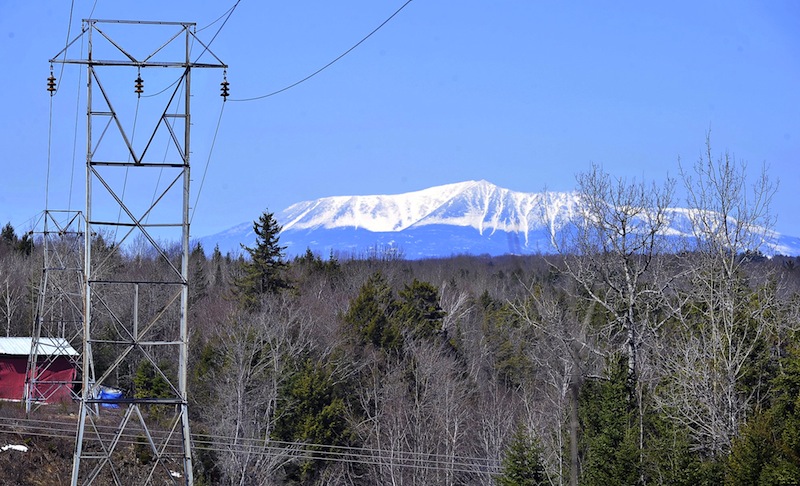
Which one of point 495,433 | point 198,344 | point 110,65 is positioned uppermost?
point 110,65

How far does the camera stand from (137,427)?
3975 centimetres

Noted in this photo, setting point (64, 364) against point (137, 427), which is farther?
point (64, 364)

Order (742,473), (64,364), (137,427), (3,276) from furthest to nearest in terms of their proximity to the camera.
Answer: (3,276), (64,364), (137,427), (742,473)

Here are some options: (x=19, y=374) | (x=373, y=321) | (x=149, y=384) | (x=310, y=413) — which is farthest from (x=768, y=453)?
(x=19, y=374)

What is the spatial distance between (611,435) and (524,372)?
92.5 feet

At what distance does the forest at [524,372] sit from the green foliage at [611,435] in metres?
0.06

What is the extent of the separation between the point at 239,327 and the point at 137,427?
6.57 metres

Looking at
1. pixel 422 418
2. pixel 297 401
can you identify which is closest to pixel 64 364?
pixel 297 401

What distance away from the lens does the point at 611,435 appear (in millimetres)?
25281

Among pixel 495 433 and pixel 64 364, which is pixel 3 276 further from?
pixel 495 433

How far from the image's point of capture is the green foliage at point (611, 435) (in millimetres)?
24344

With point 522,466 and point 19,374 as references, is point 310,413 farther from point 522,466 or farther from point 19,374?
point 522,466

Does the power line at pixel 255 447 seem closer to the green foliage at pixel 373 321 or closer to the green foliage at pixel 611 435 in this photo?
the green foliage at pixel 611 435

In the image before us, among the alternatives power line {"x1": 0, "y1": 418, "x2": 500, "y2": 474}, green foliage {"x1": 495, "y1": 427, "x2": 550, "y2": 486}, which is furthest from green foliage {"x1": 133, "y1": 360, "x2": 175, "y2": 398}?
green foliage {"x1": 495, "y1": 427, "x2": 550, "y2": 486}
